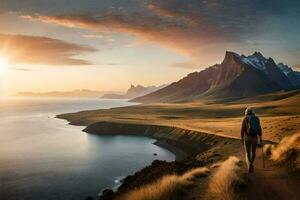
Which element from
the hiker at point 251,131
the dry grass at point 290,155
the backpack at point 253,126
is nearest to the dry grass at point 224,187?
the hiker at point 251,131

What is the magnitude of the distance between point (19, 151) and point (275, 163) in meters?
67.1

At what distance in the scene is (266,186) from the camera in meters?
15.0

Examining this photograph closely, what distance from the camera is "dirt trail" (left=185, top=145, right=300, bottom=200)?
544 inches

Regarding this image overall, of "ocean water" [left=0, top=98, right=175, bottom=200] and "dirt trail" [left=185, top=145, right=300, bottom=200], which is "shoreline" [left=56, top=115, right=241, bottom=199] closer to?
"ocean water" [left=0, top=98, right=175, bottom=200]

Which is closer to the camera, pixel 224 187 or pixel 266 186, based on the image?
pixel 224 187

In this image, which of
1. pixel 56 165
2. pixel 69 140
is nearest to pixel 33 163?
pixel 56 165

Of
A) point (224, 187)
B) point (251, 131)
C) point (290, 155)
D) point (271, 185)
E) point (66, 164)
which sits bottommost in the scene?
point (66, 164)

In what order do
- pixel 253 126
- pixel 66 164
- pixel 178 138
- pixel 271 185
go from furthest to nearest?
pixel 178 138, pixel 66 164, pixel 253 126, pixel 271 185

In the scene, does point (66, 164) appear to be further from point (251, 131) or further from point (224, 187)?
point (224, 187)

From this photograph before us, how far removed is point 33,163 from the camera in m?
62.2

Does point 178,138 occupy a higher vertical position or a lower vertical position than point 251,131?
lower

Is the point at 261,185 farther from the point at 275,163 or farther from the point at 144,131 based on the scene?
the point at 144,131

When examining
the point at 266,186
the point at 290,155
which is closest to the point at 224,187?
the point at 266,186

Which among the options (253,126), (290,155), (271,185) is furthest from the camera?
(290,155)
